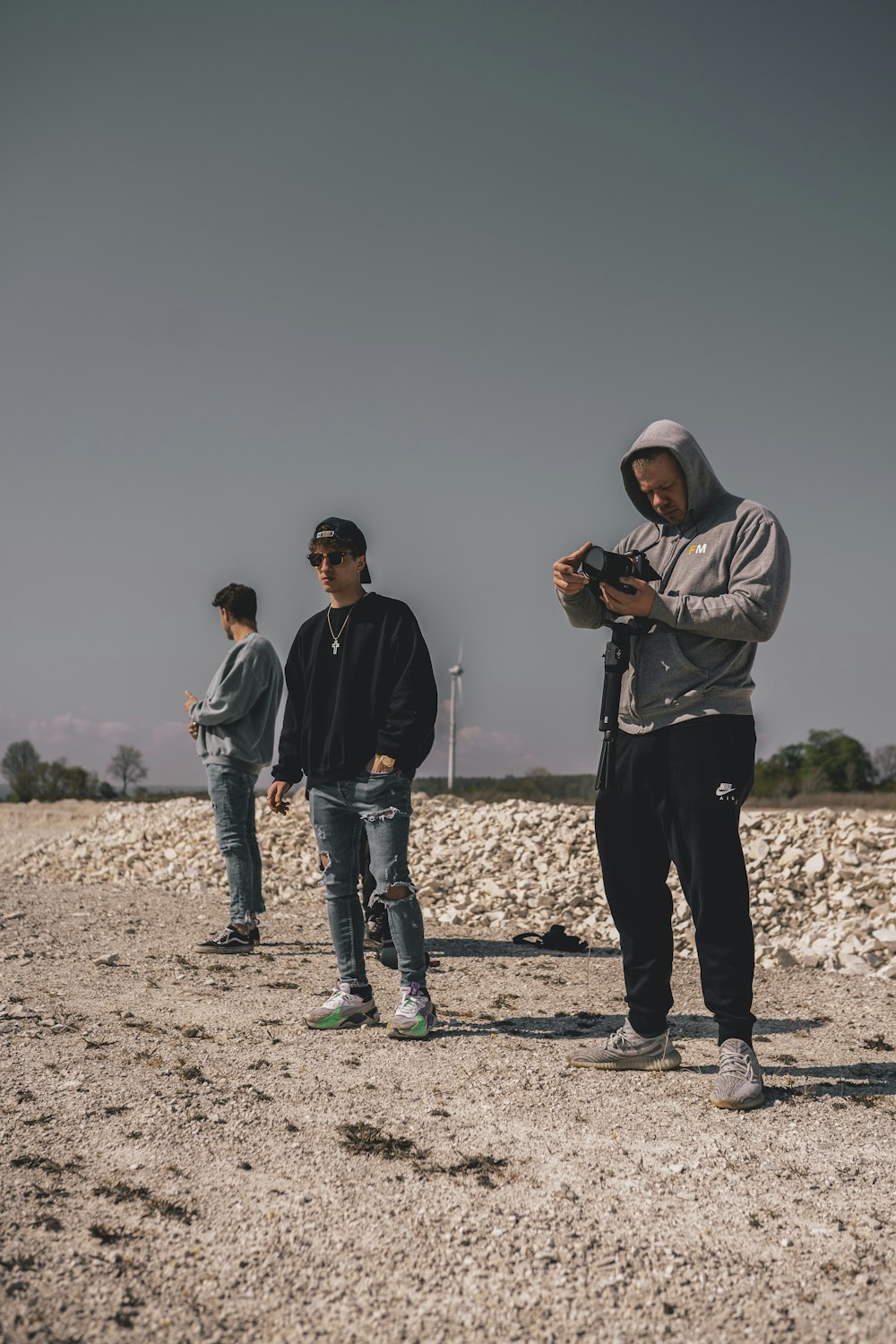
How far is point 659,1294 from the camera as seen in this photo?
2273 mm

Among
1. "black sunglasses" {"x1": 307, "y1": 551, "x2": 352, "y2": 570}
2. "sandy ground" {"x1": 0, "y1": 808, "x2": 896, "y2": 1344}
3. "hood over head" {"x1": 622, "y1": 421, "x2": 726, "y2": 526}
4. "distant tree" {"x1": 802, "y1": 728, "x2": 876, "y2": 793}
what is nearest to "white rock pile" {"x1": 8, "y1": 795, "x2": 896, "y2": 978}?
"sandy ground" {"x1": 0, "y1": 808, "x2": 896, "y2": 1344}

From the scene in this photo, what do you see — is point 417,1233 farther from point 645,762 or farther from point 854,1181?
point 645,762

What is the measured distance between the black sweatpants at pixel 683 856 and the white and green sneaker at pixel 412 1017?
38.3 inches

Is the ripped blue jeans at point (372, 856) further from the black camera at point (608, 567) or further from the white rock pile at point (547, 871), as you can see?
the white rock pile at point (547, 871)

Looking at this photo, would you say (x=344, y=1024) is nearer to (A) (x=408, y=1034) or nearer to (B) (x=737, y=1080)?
(A) (x=408, y=1034)

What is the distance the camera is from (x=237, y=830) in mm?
6340

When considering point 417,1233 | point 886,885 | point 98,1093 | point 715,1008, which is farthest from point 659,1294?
point 886,885

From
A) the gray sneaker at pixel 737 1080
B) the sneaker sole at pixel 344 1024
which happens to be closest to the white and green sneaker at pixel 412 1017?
the sneaker sole at pixel 344 1024

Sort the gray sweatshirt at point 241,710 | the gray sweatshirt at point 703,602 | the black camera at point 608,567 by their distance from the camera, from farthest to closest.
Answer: the gray sweatshirt at point 241,710 → the black camera at point 608,567 → the gray sweatshirt at point 703,602

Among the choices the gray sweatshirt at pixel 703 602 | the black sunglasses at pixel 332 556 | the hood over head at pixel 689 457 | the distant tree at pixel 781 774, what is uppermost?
the hood over head at pixel 689 457

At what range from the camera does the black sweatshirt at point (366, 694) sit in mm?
4289

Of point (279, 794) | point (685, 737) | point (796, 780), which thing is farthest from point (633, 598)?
point (796, 780)

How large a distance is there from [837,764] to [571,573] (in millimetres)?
46384

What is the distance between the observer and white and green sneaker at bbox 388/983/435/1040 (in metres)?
4.33
